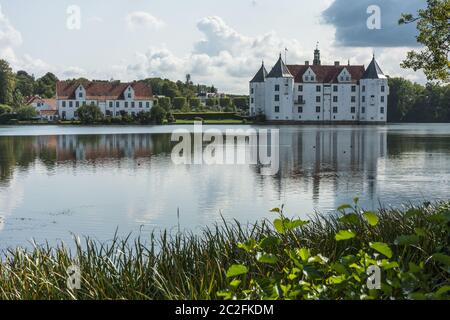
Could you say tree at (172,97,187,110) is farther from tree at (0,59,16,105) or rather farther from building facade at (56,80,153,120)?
tree at (0,59,16,105)

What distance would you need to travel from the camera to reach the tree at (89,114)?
7556cm

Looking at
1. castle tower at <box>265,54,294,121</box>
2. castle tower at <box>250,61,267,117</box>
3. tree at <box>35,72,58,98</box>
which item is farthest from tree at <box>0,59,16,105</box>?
castle tower at <box>265,54,294,121</box>

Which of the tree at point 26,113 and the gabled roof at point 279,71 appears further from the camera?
the tree at point 26,113

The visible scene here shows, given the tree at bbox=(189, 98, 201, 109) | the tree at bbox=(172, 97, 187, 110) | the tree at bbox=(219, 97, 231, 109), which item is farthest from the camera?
the tree at bbox=(219, 97, 231, 109)

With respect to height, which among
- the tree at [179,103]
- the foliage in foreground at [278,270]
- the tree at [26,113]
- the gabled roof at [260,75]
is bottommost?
the foliage in foreground at [278,270]

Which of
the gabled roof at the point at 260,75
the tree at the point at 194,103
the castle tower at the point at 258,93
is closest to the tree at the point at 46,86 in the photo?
the tree at the point at 194,103

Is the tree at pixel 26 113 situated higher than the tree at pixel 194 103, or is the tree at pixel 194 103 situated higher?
the tree at pixel 194 103

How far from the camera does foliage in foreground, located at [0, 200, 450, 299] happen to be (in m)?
4.00

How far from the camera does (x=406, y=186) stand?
1633 centimetres

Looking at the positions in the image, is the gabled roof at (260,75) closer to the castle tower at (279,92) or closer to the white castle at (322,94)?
the white castle at (322,94)

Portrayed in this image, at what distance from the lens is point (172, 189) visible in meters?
16.2

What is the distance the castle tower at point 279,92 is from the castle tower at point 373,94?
29.9ft

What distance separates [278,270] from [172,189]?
1102 cm

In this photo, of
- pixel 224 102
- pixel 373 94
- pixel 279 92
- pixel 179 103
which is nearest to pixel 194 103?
pixel 224 102
